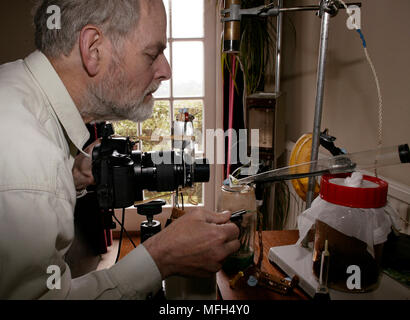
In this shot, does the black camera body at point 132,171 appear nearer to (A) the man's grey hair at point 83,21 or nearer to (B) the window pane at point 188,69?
(A) the man's grey hair at point 83,21

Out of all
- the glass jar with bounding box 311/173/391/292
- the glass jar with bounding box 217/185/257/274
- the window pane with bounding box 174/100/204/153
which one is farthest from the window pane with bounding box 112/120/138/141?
the glass jar with bounding box 311/173/391/292

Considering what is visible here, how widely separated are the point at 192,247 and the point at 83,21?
63 centimetres

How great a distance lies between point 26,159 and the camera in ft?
1.85

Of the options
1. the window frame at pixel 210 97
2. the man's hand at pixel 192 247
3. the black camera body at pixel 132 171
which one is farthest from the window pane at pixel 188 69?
the man's hand at pixel 192 247

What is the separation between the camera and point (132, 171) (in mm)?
811

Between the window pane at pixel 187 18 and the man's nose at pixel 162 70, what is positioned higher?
the window pane at pixel 187 18

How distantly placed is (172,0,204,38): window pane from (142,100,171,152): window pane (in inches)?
21.0

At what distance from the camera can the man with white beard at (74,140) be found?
21.3 inches

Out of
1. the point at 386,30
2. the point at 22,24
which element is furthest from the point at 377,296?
the point at 22,24

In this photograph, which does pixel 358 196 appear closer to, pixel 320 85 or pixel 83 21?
pixel 320 85

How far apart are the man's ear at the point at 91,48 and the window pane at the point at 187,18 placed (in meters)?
1.61

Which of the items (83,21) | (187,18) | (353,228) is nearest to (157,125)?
(187,18)

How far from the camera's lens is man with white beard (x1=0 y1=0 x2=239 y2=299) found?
1.77 feet
